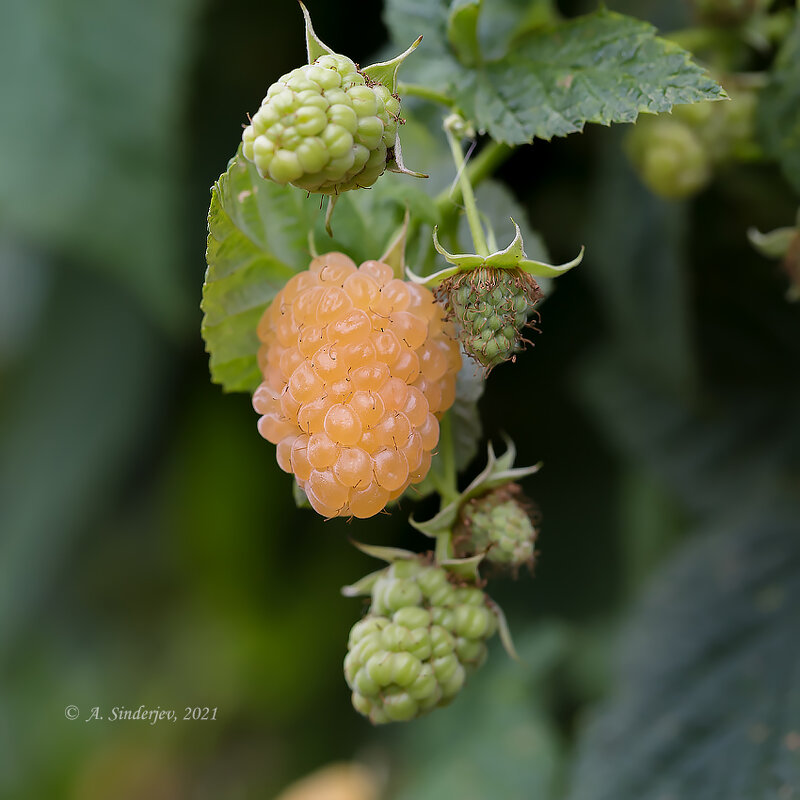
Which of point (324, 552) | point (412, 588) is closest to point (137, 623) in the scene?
point (324, 552)

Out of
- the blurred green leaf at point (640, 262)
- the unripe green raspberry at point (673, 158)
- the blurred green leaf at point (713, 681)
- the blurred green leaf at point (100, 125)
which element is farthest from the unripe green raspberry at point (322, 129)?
the blurred green leaf at point (713, 681)

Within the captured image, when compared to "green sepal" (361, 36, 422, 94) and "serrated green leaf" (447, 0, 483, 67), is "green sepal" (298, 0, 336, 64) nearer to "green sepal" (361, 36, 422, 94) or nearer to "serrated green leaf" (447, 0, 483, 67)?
"green sepal" (361, 36, 422, 94)

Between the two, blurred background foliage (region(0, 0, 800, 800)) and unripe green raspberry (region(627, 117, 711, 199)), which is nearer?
unripe green raspberry (region(627, 117, 711, 199))

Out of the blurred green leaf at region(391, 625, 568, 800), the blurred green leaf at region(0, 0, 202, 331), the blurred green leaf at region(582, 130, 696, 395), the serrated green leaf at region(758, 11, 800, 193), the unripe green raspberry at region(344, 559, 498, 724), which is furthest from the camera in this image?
the blurred green leaf at region(391, 625, 568, 800)

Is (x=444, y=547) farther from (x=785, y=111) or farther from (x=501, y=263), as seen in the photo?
(x=785, y=111)

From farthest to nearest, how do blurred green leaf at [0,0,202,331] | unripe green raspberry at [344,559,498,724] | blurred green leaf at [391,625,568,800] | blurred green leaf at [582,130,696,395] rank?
blurred green leaf at [391,625,568,800] < blurred green leaf at [0,0,202,331] < blurred green leaf at [582,130,696,395] < unripe green raspberry at [344,559,498,724]

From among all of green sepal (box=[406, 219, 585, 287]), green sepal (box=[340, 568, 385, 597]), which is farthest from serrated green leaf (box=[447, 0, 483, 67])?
green sepal (box=[340, 568, 385, 597])
